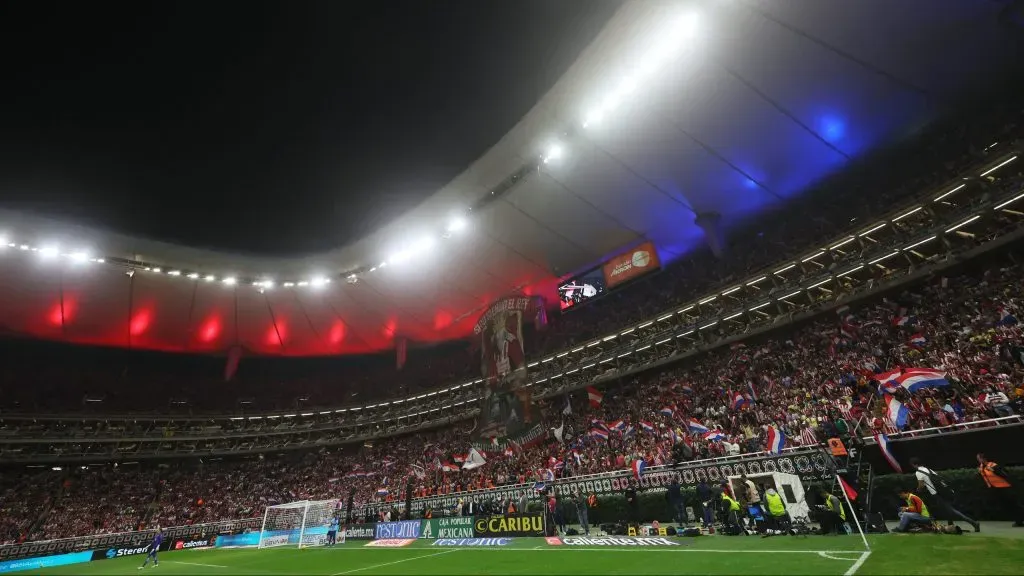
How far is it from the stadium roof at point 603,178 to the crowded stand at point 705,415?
365 inches

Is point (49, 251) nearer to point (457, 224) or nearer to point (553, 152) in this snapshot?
point (457, 224)

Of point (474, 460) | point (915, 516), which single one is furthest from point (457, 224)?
point (915, 516)

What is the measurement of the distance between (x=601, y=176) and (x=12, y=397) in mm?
48376

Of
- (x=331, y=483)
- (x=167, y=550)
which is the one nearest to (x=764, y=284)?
(x=331, y=483)

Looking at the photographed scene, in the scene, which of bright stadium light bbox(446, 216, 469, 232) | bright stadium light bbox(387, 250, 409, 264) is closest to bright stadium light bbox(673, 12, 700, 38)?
bright stadium light bbox(446, 216, 469, 232)

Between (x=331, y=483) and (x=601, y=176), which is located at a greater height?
(x=601, y=176)

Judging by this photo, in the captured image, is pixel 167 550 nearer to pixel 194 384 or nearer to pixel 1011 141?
pixel 194 384

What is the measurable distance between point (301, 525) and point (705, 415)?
2347 cm

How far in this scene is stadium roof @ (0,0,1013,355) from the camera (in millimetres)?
18703

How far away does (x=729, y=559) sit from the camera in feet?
26.0

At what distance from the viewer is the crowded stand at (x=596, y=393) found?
1498 centimetres

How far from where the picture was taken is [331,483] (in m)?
37.5

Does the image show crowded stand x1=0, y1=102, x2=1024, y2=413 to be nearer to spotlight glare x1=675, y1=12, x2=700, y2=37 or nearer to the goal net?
spotlight glare x1=675, y1=12, x2=700, y2=37

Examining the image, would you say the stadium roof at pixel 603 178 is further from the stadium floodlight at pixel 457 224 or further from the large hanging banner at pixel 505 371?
the large hanging banner at pixel 505 371
